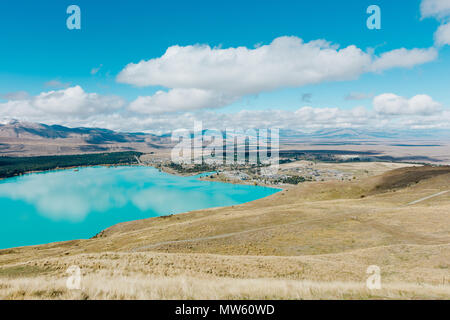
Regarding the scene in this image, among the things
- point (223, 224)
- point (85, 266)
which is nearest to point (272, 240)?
point (223, 224)

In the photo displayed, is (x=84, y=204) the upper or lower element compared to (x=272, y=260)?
lower

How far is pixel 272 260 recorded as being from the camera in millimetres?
A: 24609

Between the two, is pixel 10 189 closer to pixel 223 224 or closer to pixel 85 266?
pixel 223 224

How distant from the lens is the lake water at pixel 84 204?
9981cm

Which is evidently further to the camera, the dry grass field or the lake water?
the lake water

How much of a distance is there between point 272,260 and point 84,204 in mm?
146247

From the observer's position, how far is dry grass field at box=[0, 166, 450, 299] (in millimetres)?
10242

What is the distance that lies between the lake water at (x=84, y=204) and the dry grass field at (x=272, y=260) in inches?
2600

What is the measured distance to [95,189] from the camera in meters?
181

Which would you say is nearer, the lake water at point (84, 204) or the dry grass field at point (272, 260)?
the dry grass field at point (272, 260)

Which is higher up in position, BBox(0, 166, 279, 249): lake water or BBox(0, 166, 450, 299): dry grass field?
BBox(0, 166, 450, 299): dry grass field

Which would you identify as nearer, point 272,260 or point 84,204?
point 272,260

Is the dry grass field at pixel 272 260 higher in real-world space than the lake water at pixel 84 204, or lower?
higher

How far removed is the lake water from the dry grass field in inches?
2600
